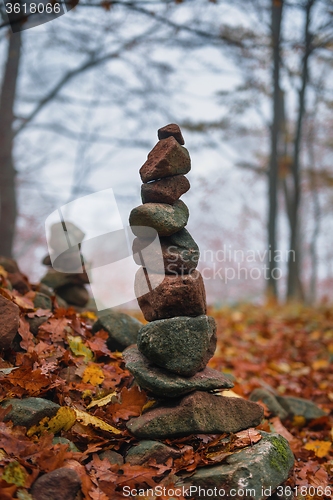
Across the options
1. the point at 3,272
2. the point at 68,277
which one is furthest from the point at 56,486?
the point at 68,277

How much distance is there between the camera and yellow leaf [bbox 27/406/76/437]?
263 cm

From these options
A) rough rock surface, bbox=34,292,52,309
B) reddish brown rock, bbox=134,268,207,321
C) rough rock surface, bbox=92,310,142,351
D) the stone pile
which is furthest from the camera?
the stone pile

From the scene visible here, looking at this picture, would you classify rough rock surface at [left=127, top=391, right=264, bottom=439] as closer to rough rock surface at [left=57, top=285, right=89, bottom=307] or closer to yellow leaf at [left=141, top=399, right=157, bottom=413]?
yellow leaf at [left=141, top=399, right=157, bottom=413]

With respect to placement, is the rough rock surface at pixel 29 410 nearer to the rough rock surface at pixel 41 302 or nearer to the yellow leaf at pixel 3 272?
the rough rock surface at pixel 41 302

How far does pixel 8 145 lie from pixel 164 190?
5586 mm

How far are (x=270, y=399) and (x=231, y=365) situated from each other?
4.85 feet

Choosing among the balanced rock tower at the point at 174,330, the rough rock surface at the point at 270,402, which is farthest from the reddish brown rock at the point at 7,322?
the rough rock surface at the point at 270,402

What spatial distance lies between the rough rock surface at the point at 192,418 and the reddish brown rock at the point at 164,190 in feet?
4.57

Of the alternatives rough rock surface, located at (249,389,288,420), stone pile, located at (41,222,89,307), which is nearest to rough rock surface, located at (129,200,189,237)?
stone pile, located at (41,222,89,307)

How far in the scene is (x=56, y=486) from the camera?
7.36 feet

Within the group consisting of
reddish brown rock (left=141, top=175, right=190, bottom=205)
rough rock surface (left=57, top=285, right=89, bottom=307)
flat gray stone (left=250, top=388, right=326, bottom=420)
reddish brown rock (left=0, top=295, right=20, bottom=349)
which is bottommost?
flat gray stone (left=250, top=388, right=326, bottom=420)

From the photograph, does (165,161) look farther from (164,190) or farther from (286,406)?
(286,406)

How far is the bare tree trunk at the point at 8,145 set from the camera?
7.32 metres

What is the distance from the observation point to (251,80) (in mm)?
12961
